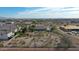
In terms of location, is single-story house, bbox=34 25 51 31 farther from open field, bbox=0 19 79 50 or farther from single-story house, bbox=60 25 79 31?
single-story house, bbox=60 25 79 31

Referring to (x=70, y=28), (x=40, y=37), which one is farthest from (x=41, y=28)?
(x=70, y=28)

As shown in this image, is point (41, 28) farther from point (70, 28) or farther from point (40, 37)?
point (70, 28)

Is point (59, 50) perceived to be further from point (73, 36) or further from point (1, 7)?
point (1, 7)

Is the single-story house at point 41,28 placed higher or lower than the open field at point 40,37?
higher

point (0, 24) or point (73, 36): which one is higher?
point (0, 24)

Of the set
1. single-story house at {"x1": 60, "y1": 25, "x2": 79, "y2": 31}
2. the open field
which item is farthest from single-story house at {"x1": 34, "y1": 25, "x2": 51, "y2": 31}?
single-story house at {"x1": 60, "y1": 25, "x2": 79, "y2": 31}

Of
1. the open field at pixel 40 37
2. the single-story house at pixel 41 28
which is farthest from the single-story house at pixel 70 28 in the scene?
the single-story house at pixel 41 28

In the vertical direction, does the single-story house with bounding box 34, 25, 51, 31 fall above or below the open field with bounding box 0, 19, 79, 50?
above

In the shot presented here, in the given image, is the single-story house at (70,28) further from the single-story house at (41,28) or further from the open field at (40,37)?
the single-story house at (41,28)
